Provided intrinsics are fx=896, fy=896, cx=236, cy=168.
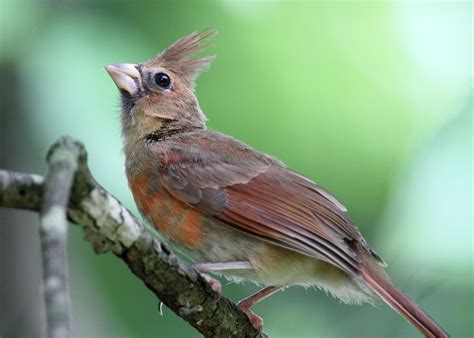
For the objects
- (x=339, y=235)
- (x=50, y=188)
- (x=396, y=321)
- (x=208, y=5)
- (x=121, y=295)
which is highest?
(x=208, y=5)

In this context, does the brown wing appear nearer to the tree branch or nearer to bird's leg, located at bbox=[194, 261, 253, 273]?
bird's leg, located at bbox=[194, 261, 253, 273]

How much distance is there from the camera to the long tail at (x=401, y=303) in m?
3.38

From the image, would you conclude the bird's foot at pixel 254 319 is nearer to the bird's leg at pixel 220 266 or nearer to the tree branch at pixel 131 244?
the tree branch at pixel 131 244

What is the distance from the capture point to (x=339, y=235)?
373 centimetres

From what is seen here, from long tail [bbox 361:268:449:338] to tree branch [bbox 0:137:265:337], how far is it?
0.54m

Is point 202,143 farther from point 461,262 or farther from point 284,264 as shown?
point 461,262

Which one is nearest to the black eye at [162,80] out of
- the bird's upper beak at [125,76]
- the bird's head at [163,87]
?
the bird's head at [163,87]

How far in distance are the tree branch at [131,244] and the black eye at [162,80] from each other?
5.17 ft

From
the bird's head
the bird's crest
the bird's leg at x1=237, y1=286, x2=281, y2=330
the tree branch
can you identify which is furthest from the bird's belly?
the bird's crest

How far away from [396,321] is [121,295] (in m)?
1.28

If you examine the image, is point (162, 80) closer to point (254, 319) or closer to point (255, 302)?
point (255, 302)

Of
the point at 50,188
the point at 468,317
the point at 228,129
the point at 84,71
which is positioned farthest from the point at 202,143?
the point at 50,188

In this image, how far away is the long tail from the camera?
3383 millimetres

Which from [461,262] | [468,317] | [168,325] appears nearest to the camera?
[468,317]
